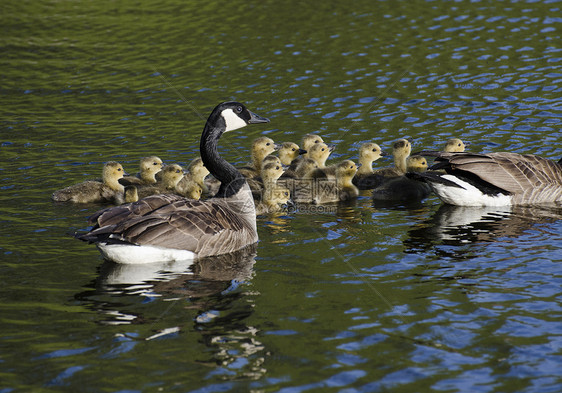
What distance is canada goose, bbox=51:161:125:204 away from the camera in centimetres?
1444

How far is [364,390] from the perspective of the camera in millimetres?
7492

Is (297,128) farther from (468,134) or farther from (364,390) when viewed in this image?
(364,390)

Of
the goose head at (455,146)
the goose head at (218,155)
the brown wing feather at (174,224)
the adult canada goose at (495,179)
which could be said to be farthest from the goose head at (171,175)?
the goose head at (455,146)

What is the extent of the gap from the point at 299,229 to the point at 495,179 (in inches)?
149

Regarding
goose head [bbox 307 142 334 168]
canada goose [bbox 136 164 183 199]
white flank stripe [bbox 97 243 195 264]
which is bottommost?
white flank stripe [bbox 97 243 195 264]

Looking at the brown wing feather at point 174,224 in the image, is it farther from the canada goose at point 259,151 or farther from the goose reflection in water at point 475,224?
the canada goose at point 259,151

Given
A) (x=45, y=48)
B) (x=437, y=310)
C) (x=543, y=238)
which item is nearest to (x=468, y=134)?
(x=543, y=238)

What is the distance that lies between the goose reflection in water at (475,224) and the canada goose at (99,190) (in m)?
5.88

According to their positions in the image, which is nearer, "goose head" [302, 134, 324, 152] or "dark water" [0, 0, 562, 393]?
"dark water" [0, 0, 562, 393]

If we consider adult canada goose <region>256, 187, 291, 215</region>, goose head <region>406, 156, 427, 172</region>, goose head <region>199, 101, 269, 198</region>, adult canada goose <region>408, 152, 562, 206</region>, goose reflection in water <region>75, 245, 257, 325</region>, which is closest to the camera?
goose reflection in water <region>75, 245, 257, 325</region>

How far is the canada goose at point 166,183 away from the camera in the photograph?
49.8 ft

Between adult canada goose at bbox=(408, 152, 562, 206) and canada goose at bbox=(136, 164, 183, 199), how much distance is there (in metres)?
4.69

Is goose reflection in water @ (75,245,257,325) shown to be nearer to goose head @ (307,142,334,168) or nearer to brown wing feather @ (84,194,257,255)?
brown wing feather @ (84,194,257,255)

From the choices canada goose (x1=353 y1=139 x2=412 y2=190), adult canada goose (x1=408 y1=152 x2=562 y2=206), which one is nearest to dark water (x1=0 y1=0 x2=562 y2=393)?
adult canada goose (x1=408 y1=152 x2=562 y2=206)
